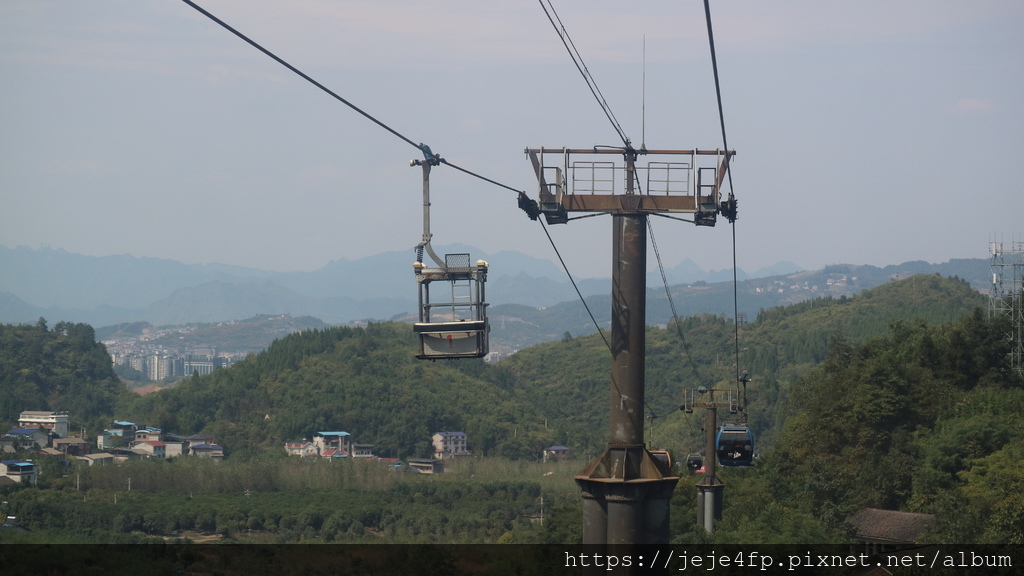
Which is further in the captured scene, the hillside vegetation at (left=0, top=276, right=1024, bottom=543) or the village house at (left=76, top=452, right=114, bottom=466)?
the village house at (left=76, top=452, right=114, bottom=466)

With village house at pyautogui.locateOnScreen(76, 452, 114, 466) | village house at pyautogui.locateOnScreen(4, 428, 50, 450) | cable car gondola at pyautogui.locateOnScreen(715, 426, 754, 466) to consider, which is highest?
cable car gondola at pyautogui.locateOnScreen(715, 426, 754, 466)

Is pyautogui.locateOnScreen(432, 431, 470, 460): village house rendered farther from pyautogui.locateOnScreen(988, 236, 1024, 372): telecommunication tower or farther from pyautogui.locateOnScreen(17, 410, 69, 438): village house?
pyautogui.locateOnScreen(988, 236, 1024, 372): telecommunication tower

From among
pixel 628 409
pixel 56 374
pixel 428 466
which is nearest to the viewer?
pixel 628 409

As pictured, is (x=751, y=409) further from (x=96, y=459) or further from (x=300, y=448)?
(x=96, y=459)

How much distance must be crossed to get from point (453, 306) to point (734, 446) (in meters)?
23.1

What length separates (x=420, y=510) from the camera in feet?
378

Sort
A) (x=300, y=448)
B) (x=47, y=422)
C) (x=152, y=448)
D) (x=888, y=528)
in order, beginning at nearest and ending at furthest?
(x=888, y=528) < (x=152, y=448) < (x=47, y=422) < (x=300, y=448)

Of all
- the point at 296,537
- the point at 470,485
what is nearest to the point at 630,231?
the point at 296,537

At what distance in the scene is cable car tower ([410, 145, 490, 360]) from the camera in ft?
50.0

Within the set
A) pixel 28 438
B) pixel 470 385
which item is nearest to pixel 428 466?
pixel 470 385

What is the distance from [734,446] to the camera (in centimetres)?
3678

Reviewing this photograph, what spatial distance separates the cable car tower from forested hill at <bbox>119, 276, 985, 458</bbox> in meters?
132

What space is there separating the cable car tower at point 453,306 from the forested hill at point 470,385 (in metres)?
132

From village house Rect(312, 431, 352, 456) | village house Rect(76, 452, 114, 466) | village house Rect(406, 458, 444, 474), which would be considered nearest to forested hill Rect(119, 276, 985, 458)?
village house Rect(312, 431, 352, 456)
